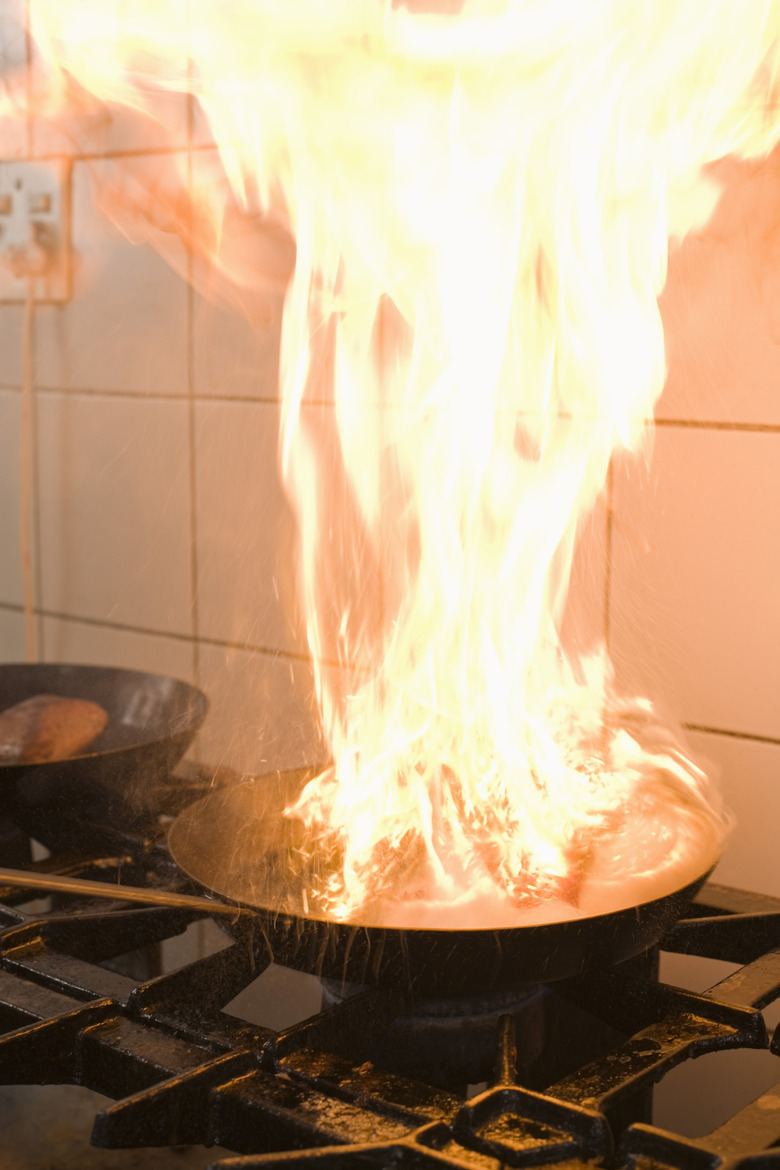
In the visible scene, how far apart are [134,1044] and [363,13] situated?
100cm

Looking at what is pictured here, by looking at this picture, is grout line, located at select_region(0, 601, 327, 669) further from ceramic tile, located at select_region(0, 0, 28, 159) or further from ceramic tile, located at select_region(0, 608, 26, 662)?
ceramic tile, located at select_region(0, 0, 28, 159)

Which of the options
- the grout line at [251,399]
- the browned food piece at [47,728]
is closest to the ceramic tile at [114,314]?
the grout line at [251,399]

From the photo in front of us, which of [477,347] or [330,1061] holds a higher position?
[477,347]

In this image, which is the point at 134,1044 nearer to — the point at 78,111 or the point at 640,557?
the point at 640,557

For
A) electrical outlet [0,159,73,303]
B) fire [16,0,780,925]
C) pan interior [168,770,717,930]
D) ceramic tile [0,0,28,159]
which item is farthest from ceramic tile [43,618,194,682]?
ceramic tile [0,0,28,159]

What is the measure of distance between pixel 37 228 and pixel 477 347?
31.8 inches

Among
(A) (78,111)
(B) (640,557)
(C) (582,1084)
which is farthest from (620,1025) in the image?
(A) (78,111)

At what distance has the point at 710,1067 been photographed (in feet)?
3.81

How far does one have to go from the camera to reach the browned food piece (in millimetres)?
1154

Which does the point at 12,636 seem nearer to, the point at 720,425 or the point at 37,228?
the point at 37,228

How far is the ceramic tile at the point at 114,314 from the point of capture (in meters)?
1.55

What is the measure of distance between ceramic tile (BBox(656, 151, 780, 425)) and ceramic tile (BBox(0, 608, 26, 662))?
1.12 metres

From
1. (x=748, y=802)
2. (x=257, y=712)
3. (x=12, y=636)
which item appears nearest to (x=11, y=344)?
(x=12, y=636)

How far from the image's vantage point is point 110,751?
108cm
